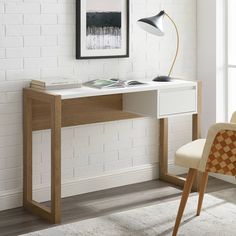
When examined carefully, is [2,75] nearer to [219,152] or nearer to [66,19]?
[66,19]

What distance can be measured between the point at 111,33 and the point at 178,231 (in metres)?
1.53

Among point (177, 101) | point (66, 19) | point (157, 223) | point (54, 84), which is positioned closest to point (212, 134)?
point (157, 223)

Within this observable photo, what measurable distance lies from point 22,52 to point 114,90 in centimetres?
66

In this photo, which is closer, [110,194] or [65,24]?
[65,24]

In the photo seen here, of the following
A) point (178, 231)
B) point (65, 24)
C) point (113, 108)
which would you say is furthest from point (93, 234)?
point (65, 24)

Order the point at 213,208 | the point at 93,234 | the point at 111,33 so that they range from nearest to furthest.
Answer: the point at 93,234
the point at 213,208
the point at 111,33

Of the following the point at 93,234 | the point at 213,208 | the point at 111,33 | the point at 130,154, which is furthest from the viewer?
the point at 130,154

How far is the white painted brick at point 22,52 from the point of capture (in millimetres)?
3863

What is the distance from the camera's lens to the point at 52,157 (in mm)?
3699

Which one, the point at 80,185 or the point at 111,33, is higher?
the point at 111,33

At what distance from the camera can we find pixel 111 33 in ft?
14.0

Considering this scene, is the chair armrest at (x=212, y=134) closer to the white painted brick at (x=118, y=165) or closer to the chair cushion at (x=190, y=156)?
the chair cushion at (x=190, y=156)

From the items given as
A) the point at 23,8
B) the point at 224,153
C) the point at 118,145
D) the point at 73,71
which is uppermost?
the point at 23,8

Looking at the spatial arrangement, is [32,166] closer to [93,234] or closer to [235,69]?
[93,234]
